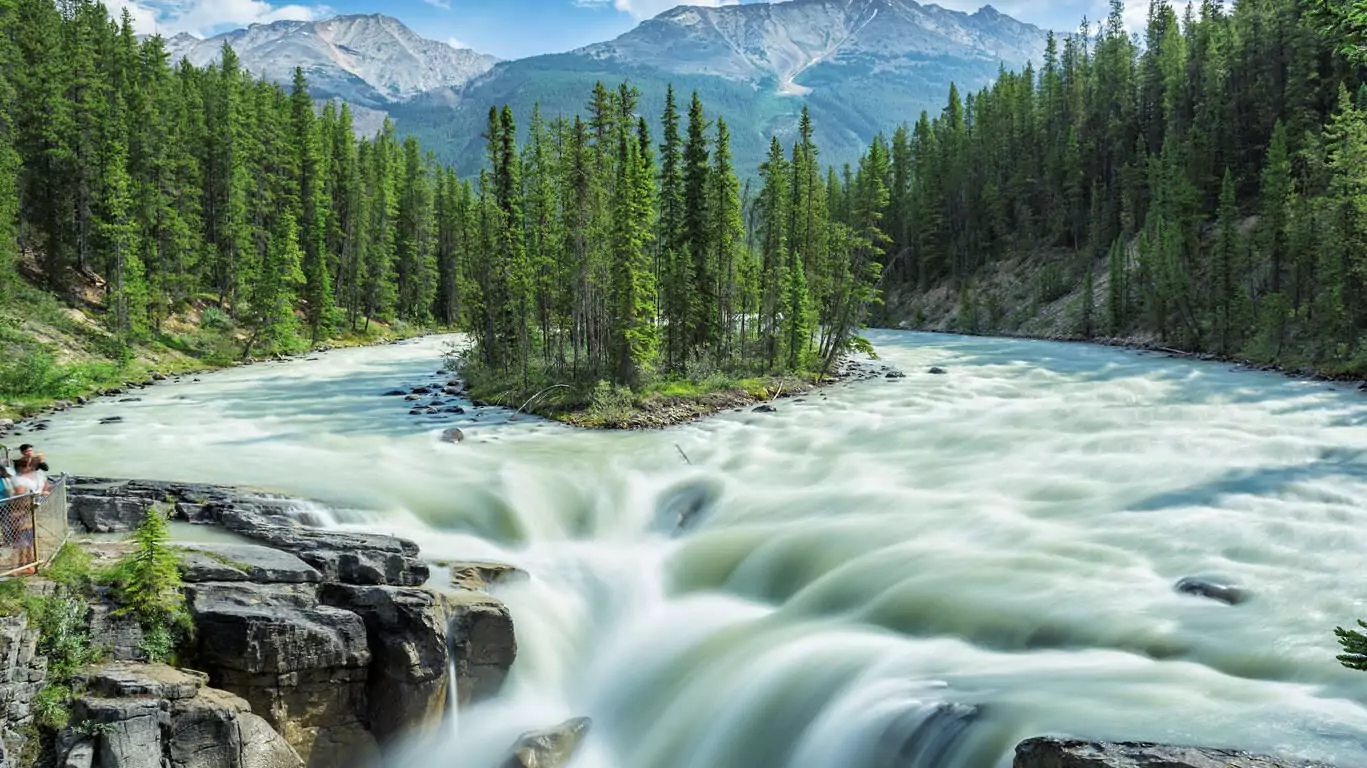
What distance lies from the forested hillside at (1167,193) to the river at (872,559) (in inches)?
360

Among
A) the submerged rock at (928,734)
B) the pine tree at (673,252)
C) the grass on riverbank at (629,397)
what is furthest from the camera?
the pine tree at (673,252)

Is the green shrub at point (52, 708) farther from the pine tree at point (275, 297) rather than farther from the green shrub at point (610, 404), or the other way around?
the pine tree at point (275, 297)

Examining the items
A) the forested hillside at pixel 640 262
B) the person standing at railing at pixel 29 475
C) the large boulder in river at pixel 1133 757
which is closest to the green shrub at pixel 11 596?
the person standing at railing at pixel 29 475

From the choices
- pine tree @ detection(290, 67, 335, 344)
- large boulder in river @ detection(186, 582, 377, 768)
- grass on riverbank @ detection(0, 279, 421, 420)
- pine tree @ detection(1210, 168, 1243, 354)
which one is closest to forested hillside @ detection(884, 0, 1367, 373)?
pine tree @ detection(1210, 168, 1243, 354)

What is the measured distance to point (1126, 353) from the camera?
2314 inches

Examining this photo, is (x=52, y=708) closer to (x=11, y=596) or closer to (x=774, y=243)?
(x=11, y=596)

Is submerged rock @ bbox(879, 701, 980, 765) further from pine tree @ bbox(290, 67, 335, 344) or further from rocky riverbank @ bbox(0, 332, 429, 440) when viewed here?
pine tree @ bbox(290, 67, 335, 344)

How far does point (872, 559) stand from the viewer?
57.3 feet

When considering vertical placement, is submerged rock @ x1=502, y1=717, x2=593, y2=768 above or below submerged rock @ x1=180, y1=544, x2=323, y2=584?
below

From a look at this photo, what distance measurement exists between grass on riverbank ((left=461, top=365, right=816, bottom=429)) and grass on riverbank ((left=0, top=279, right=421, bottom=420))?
1762cm

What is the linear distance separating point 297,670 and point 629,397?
927 inches

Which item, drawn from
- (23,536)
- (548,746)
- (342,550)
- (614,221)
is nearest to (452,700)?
(548,746)

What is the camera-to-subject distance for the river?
1177 centimetres

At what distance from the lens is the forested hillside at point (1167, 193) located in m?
48.1
